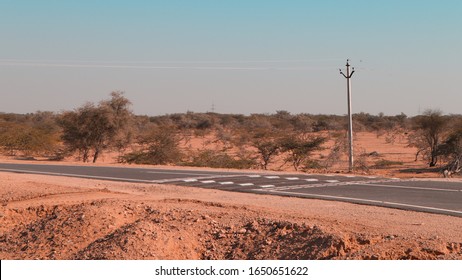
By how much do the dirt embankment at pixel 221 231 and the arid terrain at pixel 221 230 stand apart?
17 mm

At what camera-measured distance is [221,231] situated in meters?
11.3

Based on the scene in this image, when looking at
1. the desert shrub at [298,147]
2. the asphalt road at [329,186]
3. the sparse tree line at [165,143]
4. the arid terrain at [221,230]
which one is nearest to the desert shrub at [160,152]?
the sparse tree line at [165,143]

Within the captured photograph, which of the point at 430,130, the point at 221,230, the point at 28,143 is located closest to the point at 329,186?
the point at 221,230

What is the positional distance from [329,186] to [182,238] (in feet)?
33.4

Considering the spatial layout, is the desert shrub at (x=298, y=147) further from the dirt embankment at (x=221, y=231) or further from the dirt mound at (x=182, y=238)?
the dirt mound at (x=182, y=238)

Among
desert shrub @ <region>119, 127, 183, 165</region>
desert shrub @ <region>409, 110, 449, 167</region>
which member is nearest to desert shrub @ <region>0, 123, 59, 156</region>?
desert shrub @ <region>119, 127, 183, 165</region>

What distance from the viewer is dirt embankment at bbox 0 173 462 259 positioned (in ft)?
31.3

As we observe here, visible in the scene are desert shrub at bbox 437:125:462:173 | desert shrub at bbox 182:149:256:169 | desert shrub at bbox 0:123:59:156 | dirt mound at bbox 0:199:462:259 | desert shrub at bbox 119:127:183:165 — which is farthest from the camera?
desert shrub at bbox 0:123:59:156

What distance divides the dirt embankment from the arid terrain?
2 centimetres

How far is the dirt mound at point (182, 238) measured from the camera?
924cm

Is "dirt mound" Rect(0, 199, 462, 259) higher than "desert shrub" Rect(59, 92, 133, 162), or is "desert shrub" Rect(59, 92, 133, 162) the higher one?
"desert shrub" Rect(59, 92, 133, 162)

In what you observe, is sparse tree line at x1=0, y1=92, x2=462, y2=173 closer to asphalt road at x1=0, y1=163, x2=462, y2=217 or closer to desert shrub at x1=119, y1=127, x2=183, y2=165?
desert shrub at x1=119, y1=127, x2=183, y2=165

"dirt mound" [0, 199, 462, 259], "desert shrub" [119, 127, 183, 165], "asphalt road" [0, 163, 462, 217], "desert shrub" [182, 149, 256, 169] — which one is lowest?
"dirt mound" [0, 199, 462, 259]

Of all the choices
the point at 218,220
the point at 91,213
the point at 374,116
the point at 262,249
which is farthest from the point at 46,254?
the point at 374,116
